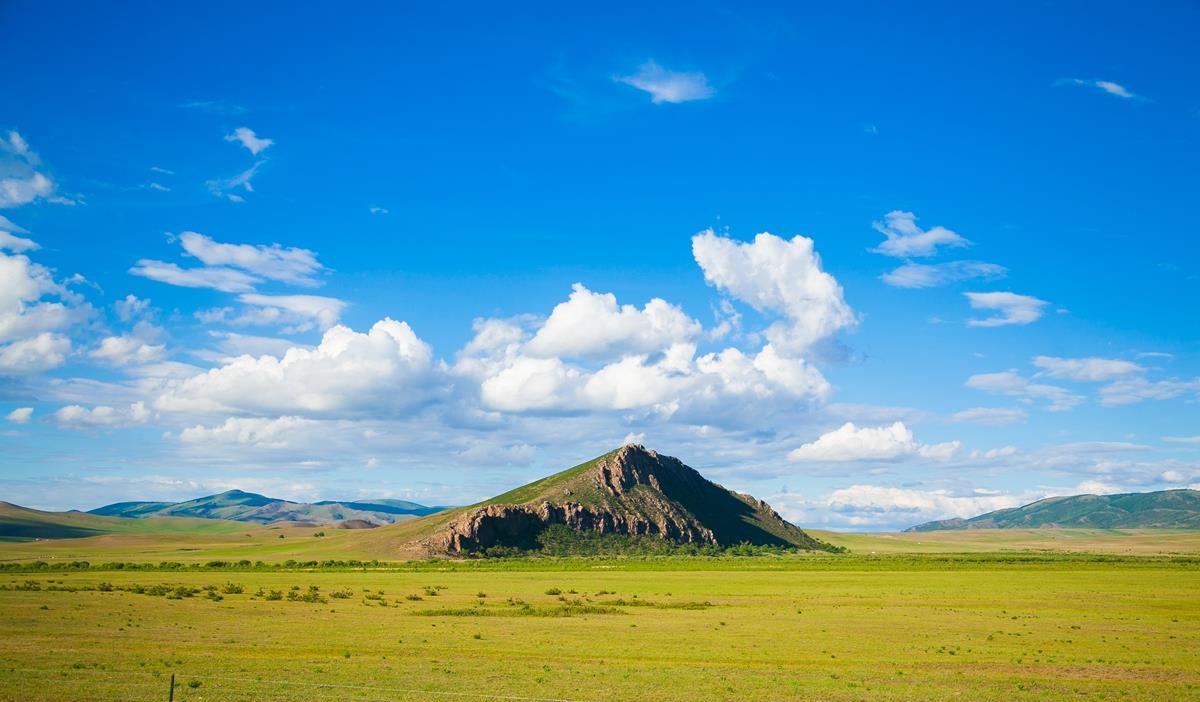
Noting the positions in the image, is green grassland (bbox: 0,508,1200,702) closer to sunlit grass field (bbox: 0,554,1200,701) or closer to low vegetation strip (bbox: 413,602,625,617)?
sunlit grass field (bbox: 0,554,1200,701)

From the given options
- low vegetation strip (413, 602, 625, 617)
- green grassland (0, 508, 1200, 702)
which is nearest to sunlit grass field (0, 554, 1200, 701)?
green grassland (0, 508, 1200, 702)

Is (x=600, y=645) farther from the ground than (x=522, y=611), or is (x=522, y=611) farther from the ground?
(x=600, y=645)

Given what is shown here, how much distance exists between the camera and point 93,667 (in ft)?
125

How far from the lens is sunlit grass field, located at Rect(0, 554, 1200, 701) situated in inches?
1382

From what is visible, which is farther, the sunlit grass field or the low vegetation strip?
the low vegetation strip

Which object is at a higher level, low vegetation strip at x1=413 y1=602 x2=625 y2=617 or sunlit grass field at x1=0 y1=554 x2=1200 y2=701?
sunlit grass field at x1=0 y1=554 x2=1200 y2=701

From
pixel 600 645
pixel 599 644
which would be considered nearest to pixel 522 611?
pixel 599 644

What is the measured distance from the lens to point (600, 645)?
1960 inches

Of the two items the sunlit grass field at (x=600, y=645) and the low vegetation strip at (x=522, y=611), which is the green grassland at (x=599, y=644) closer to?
the sunlit grass field at (x=600, y=645)

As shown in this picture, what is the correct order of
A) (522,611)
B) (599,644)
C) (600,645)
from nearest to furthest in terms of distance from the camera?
(600,645) < (599,644) < (522,611)

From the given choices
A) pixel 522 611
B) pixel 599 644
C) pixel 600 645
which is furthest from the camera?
pixel 522 611

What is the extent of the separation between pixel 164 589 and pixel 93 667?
57092mm

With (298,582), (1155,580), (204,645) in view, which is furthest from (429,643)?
(1155,580)

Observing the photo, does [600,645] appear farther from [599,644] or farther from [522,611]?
[522,611]
